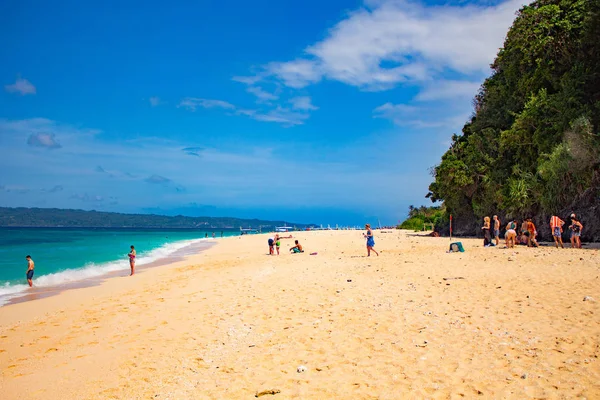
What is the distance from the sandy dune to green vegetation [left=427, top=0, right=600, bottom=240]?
13510mm

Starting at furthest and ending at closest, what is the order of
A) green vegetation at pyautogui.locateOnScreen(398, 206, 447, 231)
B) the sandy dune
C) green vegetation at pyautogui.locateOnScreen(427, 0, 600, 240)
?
green vegetation at pyautogui.locateOnScreen(398, 206, 447, 231)
green vegetation at pyautogui.locateOnScreen(427, 0, 600, 240)
the sandy dune

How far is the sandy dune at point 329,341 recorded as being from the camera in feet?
15.9

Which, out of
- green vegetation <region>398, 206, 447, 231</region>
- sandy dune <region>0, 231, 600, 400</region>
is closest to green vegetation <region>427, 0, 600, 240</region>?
sandy dune <region>0, 231, 600, 400</region>

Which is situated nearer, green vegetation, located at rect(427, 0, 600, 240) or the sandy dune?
the sandy dune

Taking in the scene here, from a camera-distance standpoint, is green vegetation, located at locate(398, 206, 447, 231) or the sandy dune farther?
green vegetation, located at locate(398, 206, 447, 231)

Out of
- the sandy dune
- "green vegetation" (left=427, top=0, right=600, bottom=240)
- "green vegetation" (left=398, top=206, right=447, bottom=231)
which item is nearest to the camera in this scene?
the sandy dune

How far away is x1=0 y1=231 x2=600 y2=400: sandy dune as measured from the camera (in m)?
4.84

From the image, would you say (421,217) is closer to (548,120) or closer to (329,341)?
(548,120)

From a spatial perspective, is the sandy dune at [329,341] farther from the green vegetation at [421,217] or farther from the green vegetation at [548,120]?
the green vegetation at [421,217]

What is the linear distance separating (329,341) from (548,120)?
24836mm

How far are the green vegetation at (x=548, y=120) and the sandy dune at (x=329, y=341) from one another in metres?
13.5

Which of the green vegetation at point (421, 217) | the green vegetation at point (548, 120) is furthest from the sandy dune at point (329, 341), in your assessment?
the green vegetation at point (421, 217)

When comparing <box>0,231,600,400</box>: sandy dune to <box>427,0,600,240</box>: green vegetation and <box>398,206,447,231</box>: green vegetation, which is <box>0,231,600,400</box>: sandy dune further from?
<box>398,206,447,231</box>: green vegetation

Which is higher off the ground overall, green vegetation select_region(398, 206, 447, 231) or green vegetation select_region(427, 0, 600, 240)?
green vegetation select_region(427, 0, 600, 240)
